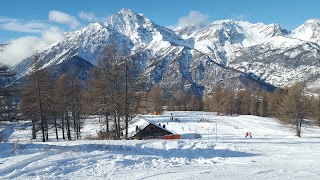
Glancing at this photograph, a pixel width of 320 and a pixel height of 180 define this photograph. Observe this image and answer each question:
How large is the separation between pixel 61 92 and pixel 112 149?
76.6 feet

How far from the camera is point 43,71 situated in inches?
1362

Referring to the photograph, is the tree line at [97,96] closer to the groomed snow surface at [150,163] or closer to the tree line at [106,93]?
the tree line at [106,93]

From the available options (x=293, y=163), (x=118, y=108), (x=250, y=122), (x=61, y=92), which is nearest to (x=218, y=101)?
(x=250, y=122)

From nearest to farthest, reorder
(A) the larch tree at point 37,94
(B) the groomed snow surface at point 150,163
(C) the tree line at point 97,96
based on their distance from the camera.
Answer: (B) the groomed snow surface at point 150,163
(C) the tree line at point 97,96
(A) the larch tree at point 37,94

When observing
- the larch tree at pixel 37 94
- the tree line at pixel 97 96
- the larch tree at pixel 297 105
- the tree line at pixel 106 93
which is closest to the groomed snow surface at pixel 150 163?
the tree line at pixel 97 96

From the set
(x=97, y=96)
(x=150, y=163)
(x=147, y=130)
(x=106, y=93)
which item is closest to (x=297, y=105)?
(x=147, y=130)

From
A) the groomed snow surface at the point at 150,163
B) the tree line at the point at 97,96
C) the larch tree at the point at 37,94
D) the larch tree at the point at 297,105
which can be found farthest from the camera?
the larch tree at the point at 297,105

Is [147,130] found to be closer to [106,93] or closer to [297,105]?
[106,93]

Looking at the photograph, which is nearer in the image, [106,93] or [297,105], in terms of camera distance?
[106,93]

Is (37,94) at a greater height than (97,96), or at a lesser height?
greater

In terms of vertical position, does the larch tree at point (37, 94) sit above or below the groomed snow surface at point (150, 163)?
above

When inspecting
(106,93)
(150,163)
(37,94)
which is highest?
(37,94)

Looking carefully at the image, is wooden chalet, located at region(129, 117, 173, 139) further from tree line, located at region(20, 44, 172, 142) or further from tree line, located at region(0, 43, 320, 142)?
tree line, located at region(20, 44, 172, 142)

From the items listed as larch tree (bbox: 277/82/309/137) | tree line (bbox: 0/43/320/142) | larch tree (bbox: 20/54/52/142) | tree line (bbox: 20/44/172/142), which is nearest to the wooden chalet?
tree line (bbox: 0/43/320/142)
